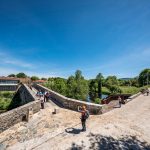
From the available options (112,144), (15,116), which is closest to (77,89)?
(15,116)

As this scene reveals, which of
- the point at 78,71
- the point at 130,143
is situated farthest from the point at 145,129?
the point at 78,71

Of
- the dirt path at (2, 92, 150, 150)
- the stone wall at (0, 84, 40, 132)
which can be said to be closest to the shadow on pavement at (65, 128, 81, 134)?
the dirt path at (2, 92, 150, 150)

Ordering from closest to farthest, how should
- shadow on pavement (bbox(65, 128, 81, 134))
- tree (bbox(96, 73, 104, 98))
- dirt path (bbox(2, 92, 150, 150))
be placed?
dirt path (bbox(2, 92, 150, 150)) → shadow on pavement (bbox(65, 128, 81, 134)) → tree (bbox(96, 73, 104, 98))

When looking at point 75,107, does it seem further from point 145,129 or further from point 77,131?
point 145,129

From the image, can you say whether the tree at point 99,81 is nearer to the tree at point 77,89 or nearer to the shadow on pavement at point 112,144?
the tree at point 77,89

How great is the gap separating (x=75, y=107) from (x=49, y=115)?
2481 millimetres

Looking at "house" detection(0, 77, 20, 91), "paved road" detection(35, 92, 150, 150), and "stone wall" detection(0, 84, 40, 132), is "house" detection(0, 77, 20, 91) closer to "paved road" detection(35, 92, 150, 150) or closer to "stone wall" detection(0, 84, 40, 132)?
"stone wall" detection(0, 84, 40, 132)

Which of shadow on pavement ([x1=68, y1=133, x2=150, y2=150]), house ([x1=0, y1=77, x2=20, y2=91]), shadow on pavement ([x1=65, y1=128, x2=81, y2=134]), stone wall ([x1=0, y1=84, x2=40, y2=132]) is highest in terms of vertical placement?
house ([x1=0, y1=77, x2=20, y2=91])

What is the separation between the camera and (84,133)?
28.4ft

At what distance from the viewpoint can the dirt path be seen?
7.50 metres

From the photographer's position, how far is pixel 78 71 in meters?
54.7

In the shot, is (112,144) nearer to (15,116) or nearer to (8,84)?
(15,116)

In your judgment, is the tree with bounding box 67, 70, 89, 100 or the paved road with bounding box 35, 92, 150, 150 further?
the tree with bounding box 67, 70, 89, 100

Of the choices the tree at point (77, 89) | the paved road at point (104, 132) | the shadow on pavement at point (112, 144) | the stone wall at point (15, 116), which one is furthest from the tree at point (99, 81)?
the shadow on pavement at point (112, 144)
